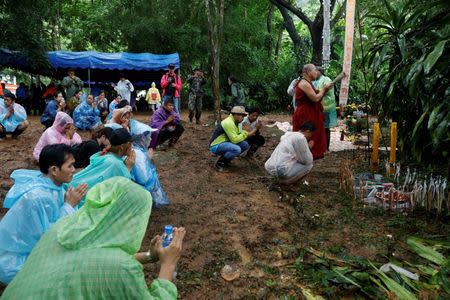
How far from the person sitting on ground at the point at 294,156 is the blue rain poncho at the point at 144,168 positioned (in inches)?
58.3

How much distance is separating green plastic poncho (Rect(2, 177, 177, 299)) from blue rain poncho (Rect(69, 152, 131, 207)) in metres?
2.10

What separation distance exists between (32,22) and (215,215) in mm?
10273

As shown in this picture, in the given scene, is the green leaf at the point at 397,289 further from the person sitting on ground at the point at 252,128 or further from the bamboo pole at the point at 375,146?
the person sitting on ground at the point at 252,128

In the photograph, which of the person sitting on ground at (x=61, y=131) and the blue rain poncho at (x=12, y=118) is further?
the blue rain poncho at (x=12, y=118)

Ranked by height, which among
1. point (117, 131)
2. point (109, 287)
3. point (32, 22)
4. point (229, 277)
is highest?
point (32, 22)

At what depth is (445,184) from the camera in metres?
4.21

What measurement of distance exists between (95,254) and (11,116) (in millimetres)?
8821

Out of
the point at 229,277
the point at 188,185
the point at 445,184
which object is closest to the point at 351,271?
the point at 229,277

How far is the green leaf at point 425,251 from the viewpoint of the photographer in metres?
3.30

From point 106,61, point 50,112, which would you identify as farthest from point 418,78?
point 106,61

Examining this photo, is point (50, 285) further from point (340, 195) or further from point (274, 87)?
point (274, 87)

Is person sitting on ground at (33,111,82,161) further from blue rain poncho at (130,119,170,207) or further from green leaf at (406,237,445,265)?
green leaf at (406,237,445,265)

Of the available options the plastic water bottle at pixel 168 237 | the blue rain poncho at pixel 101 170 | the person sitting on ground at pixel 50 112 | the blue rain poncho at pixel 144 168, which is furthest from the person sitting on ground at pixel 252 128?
the plastic water bottle at pixel 168 237

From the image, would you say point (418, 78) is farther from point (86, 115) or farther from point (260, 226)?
point (86, 115)
